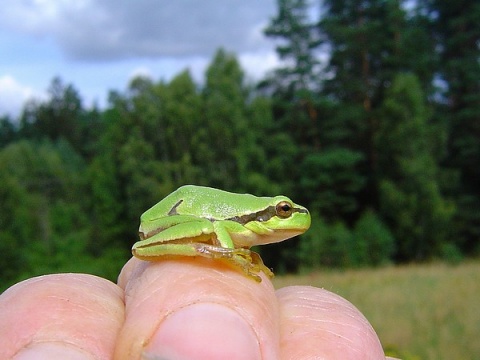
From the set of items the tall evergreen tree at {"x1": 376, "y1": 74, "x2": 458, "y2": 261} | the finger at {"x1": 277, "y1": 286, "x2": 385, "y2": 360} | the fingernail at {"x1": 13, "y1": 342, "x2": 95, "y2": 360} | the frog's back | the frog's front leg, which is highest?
the frog's back

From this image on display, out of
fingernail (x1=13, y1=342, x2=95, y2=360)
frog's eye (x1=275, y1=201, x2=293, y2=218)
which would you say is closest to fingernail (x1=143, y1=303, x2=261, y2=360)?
fingernail (x1=13, y1=342, x2=95, y2=360)

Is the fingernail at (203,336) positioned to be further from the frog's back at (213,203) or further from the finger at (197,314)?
the frog's back at (213,203)

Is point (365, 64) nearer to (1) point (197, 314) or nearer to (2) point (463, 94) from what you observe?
(2) point (463, 94)

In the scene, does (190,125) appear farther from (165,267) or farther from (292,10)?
(165,267)

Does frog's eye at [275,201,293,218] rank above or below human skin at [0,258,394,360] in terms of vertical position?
above

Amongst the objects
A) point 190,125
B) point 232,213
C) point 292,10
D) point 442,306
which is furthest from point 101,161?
point 232,213

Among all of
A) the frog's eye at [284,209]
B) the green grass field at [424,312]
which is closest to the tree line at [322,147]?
the green grass field at [424,312]

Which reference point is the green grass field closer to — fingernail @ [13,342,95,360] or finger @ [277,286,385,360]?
finger @ [277,286,385,360]

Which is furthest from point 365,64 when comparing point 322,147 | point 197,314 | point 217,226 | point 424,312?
point 197,314
